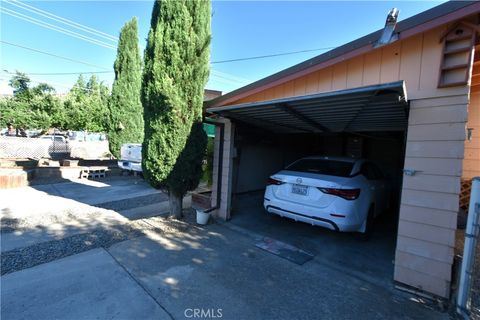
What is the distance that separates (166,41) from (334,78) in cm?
307

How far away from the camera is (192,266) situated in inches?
122

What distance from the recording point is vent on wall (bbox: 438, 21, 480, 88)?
2438 mm

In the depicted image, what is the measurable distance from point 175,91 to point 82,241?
2.97 m

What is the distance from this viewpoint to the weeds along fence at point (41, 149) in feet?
38.4

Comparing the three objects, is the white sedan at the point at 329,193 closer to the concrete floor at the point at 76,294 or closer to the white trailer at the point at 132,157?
the concrete floor at the point at 76,294

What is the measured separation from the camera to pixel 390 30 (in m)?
2.69

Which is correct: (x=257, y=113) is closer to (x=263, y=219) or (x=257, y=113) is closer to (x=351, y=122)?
(x=351, y=122)

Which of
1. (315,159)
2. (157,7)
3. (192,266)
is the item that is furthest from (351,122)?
(157,7)

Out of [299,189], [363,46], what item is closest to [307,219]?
[299,189]

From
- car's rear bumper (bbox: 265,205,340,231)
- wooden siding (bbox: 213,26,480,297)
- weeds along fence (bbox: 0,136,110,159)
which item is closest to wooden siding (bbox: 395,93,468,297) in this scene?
wooden siding (bbox: 213,26,480,297)
